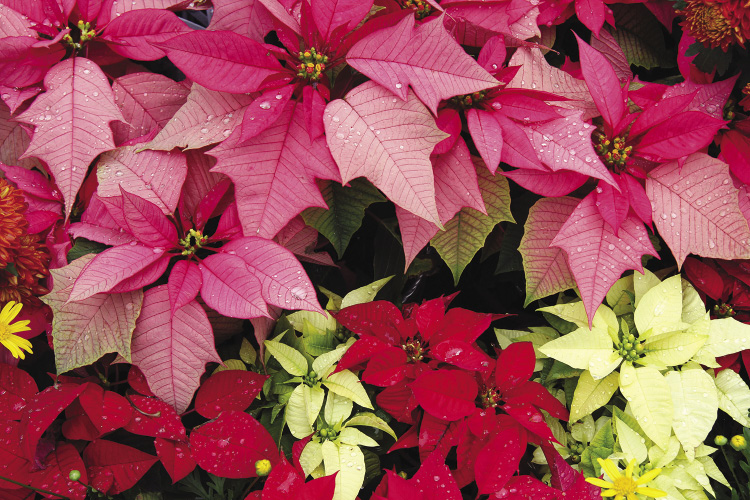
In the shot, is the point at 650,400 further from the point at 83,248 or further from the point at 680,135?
the point at 83,248

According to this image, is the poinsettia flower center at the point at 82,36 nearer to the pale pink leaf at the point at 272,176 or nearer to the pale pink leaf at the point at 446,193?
the pale pink leaf at the point at 272,176

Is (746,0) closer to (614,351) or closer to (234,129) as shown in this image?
(614,351)

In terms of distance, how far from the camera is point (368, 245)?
2.95ft

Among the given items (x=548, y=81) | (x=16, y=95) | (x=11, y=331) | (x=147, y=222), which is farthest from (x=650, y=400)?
(x=16, y=95)

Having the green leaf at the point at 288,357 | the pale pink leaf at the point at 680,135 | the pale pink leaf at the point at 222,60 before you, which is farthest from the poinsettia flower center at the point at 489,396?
the pale pink leaf at the point at 222,60

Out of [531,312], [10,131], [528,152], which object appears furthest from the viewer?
[531,312]

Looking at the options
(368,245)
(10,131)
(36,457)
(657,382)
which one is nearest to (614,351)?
(657,382)

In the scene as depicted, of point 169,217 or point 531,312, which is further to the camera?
point 531,312

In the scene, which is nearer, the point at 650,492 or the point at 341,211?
the point at 650,492

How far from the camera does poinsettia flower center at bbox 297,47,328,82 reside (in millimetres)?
630

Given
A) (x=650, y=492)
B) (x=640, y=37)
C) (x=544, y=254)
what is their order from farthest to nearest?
(x=640, y=37) < (x=544, y=254) < (x=650, y=492)

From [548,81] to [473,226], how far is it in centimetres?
19

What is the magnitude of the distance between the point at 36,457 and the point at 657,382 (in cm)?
70

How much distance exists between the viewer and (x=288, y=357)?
68 cm
